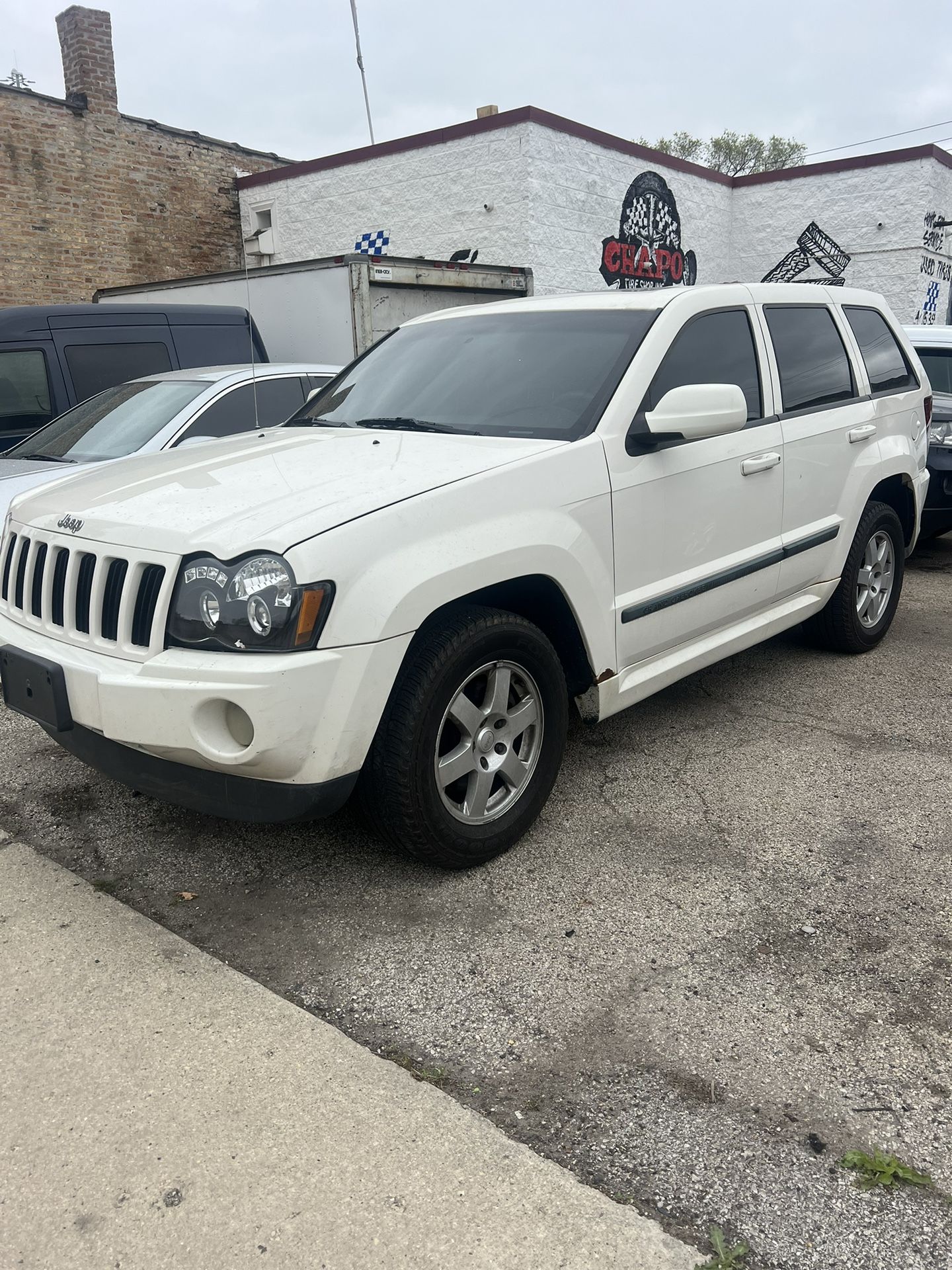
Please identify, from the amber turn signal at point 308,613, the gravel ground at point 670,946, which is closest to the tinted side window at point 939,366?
the gravel ground at point 670,946

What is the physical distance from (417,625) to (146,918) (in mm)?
1208

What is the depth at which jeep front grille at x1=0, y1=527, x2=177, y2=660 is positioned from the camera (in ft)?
9.00

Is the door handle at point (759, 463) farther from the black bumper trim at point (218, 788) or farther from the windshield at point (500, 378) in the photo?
the black bumper trim at point (218, 788)

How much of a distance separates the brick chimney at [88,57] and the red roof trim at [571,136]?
7.64ft

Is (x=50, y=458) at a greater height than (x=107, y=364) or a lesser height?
lesser

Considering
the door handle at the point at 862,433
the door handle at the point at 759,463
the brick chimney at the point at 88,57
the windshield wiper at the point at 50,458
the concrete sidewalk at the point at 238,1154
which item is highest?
the brick chimney at the point at 88,57

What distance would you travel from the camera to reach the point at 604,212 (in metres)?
14.0

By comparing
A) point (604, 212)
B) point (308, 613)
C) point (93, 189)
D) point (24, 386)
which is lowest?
point (308, 613)

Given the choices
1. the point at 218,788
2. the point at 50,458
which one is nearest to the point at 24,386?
the point at 50,458

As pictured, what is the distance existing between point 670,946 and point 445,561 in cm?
124

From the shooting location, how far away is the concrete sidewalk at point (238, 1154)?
183 cm

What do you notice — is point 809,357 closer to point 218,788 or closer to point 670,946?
point 670,946

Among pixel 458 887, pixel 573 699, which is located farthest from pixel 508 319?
Result: pixel 458 887

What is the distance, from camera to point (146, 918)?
2.96 metres
